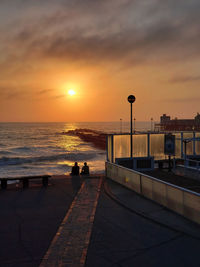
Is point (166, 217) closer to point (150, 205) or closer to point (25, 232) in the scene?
point (150, 205)

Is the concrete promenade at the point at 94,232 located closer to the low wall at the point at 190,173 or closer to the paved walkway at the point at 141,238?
the paved walkway at the point at 141,238

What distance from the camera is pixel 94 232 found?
7.26 metres

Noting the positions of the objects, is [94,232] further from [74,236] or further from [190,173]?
[190,173]

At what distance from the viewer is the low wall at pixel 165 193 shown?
7.89 m

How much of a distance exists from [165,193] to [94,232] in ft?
11.5

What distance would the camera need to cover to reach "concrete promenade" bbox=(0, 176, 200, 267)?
224 inches

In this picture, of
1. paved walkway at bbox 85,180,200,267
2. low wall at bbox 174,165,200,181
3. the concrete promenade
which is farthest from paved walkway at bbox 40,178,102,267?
low wall at bbox 174,165,200,181

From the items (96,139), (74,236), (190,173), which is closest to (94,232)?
(74,236)

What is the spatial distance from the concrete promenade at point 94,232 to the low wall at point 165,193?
287 mm

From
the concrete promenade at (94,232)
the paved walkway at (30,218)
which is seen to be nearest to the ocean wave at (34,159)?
the paved walkway at (30,218)

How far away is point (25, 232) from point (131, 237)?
10.8 ft

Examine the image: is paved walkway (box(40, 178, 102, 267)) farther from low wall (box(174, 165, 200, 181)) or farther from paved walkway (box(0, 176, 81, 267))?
low wall (box(174, 165, 200, 181))

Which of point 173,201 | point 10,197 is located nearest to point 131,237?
point 173,201

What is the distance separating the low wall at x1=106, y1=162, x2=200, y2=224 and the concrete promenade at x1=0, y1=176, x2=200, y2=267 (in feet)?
0.94
